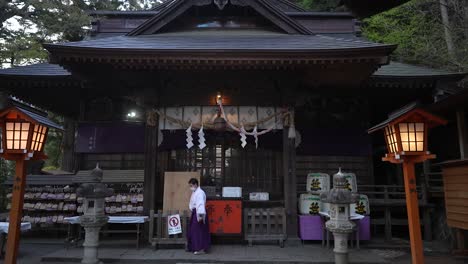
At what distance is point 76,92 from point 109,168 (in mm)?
2810

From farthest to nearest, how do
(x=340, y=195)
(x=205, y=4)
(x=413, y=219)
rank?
(x=205, y=4) → (x=340, y=195) → (x=413, y=219)

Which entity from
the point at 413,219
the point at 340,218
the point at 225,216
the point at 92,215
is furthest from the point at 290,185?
the point at 92,215

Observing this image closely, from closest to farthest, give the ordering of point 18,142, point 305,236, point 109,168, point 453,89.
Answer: point 18,142 < point 305,236 < point 453,89 < point 109,168

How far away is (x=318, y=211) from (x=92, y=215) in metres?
5.94

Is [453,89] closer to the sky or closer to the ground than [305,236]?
closer to the sky

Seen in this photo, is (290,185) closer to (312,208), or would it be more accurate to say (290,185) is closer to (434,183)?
(312,208)

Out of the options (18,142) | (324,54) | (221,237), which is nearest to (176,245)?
Answer: (221,237)

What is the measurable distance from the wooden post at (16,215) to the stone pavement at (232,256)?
202 cm

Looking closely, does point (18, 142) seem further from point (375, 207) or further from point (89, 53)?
point (375, 207)

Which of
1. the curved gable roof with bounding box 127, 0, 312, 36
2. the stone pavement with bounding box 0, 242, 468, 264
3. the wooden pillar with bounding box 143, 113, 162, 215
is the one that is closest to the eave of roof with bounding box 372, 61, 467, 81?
the curved gable roof with bounding box 127, 0, 312, 36

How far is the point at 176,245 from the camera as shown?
27.4 ft

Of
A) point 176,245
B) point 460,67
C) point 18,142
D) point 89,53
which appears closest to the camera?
point 18,142

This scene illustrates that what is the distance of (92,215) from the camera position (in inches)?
269

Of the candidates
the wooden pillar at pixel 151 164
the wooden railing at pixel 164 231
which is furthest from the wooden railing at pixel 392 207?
the wooden pillar at pixel 151 164
